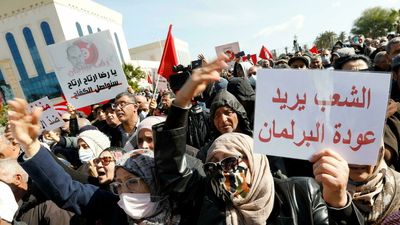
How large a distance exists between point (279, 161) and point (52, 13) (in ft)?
126

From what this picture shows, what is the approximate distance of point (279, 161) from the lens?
2438 mm

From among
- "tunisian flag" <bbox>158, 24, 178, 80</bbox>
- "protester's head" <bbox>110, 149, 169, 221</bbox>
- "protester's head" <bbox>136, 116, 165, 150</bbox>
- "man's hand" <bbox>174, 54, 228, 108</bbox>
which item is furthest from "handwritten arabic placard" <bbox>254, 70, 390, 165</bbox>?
"tunisian flag" <bbox>158, 24, 178, 80</bbox>

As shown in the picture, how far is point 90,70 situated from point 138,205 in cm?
300

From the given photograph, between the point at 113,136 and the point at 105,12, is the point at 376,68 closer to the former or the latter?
the point at 113,136

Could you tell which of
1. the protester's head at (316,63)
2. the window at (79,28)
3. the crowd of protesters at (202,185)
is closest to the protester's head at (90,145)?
the crowd of protesters at (202,185)

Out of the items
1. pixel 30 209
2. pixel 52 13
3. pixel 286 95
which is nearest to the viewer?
pixel 286 95

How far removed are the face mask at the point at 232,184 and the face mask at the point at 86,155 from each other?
1817 millimetres

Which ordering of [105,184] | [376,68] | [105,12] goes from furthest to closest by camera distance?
[105,12]
[376,68]
[105,184]

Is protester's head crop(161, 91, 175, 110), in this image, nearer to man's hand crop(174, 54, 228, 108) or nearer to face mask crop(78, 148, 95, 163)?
face mask crop(78, 148, 95, 163)

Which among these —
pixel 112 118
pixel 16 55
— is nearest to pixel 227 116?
pixel 112 118

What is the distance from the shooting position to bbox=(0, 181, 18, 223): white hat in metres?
2.04

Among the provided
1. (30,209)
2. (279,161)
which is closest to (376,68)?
(279,161)

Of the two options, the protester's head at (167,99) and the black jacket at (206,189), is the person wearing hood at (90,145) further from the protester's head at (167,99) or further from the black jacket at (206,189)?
the black jacket at (206,189)

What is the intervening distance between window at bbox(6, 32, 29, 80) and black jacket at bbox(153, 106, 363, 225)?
40.4 meters
